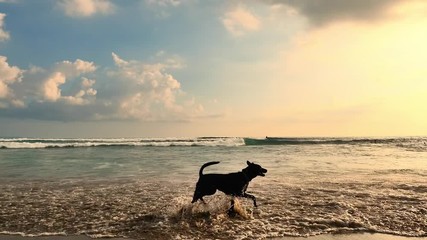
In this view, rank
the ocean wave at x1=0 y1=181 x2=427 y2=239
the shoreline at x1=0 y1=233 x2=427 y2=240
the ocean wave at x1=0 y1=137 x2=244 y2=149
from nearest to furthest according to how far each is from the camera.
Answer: the shoreline at x1=0 y1=233 x2=427 y2=240
the ocean wave at x1=0 y1=181 x2=427 y2=239
the ocean wave at x1=0 y1=137 x2=244 y2=149

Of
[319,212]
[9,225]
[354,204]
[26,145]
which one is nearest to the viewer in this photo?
[9,225]

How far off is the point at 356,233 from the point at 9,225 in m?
6.45

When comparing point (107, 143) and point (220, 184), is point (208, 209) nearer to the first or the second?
point (220, 184)

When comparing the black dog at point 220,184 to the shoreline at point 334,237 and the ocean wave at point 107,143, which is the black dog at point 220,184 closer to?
the shoreline at point 334,237

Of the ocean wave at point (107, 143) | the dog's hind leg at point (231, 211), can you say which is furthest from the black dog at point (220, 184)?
the ocean wave at point (107, 143)

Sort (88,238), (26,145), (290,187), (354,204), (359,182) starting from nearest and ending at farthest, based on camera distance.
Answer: (88,238) → (354,204) → (290,187) → (359,182) → (26,145)

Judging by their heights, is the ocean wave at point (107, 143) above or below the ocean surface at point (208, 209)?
above

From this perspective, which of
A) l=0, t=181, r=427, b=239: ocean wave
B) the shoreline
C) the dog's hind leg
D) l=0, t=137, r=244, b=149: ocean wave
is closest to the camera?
the shoreline

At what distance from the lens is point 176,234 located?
20.5 ft

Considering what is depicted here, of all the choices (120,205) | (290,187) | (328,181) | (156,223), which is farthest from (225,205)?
(328,181)

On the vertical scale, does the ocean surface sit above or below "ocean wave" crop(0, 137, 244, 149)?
below

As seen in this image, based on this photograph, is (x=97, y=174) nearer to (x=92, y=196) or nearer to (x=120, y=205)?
(x=92, y=196)

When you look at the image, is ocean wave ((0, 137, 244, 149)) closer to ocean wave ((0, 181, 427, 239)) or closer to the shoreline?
ocean wave ((0, 181, 427, 239))

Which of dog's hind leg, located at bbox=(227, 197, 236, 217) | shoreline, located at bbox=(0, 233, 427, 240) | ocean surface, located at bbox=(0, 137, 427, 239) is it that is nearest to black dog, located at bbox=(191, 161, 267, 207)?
dog's hind leg, located at bbox=(227, 197, 236, 217)
